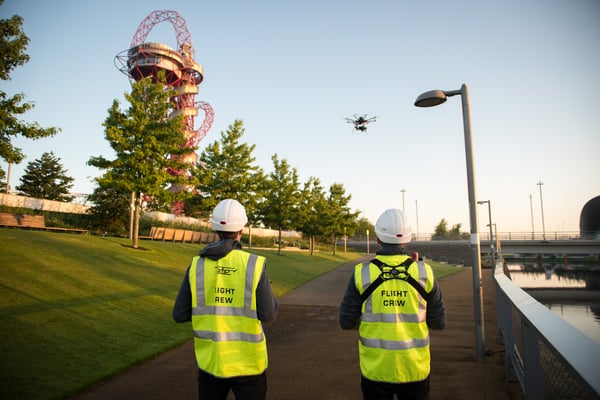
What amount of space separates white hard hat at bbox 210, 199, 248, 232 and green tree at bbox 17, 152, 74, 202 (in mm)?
48543

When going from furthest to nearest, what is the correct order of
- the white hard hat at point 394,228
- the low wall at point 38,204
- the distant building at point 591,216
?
the distant building at point 591,216, the low wall at point 38,204, the white hard hat at point 394,228

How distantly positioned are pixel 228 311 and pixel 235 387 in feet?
1.78

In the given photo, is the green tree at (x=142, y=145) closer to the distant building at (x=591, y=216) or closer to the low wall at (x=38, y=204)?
the low wall at (x=38, y=204)

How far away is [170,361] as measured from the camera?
643 cm

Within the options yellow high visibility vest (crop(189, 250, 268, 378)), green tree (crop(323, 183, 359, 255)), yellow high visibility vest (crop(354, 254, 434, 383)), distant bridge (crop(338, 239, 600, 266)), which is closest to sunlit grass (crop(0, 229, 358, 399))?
yellow high visibility vest (crop(189, 250, 268, 378))

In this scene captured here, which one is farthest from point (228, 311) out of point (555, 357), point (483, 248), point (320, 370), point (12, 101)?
point (483, 248)

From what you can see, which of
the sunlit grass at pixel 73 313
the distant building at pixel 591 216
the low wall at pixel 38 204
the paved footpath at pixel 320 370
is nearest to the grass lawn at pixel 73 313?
the sunlit grass at pixel 73 313

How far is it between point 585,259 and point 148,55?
8796cm

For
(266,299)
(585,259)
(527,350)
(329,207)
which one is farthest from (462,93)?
(585,259)

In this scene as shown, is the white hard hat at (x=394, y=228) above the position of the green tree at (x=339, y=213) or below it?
below

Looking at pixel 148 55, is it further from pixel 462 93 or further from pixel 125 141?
pixel 462 93

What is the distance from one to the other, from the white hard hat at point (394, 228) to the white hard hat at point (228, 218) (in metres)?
1.12

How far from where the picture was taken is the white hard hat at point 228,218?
2.98m

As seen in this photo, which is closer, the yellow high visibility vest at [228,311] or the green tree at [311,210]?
the yellow high visibility vest at [228,311]
